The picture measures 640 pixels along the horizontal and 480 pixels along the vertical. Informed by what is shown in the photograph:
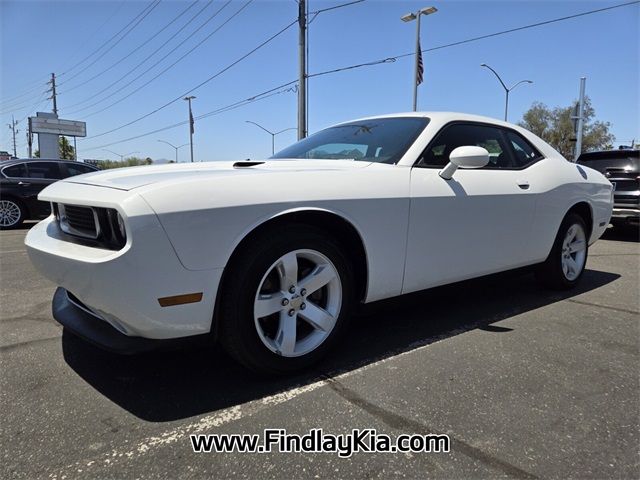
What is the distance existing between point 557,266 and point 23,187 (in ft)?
31.9

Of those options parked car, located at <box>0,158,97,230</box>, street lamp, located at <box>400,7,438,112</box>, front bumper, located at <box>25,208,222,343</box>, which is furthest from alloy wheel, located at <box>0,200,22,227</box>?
street lamp, located at <box>400,7,438,112</box>

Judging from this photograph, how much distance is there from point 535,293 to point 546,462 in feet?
8.94

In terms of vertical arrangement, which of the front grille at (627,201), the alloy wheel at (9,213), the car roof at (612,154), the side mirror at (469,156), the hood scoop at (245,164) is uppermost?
the car roof at (612,154)

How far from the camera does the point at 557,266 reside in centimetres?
418

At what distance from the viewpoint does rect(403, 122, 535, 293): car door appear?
2896 millimetres

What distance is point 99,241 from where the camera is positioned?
2184mm

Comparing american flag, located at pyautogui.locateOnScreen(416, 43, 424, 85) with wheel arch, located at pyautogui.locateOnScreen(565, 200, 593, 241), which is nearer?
wheel arch, located at pyautogui.locateOnScreen(565, 200, 593, 241)

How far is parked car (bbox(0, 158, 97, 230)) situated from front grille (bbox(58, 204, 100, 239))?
25.2 ft

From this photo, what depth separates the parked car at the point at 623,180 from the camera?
7.92m

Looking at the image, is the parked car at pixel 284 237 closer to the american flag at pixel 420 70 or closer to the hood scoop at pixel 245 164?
the hood scoop at pixel 245 164

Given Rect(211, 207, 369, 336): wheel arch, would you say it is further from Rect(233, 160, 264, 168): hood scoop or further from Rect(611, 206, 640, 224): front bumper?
Rect(611, 206, 640, 224): front bumper

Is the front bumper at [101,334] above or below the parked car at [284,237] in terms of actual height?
below

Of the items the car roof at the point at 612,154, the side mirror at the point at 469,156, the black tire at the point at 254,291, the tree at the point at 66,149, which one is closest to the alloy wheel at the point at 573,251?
the side mirror at the point at 469,156

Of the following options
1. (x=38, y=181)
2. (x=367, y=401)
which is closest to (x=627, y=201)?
(x=367, y=401)
